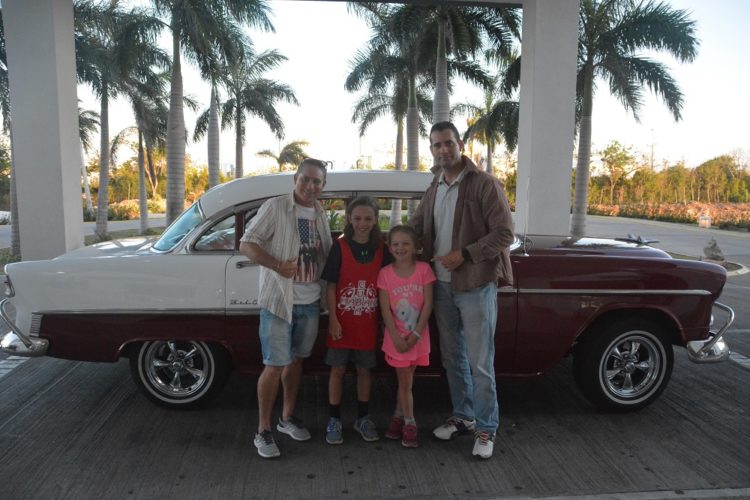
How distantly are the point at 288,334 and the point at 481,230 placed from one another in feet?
4.16

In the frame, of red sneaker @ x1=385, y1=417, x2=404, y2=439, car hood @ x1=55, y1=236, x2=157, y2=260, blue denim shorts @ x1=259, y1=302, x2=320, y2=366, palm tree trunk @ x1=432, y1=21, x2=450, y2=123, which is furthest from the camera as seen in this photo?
palm tree trunk @ x1=432, y1=21, x2=450, y2=123

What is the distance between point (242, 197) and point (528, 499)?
261cm

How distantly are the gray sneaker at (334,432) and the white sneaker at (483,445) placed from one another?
82 centimetres

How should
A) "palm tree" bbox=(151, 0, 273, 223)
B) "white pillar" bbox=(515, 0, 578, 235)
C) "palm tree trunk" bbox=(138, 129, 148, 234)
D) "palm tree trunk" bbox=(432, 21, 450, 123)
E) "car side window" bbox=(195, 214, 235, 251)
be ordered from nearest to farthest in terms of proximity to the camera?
1. "car side window" bbox=(195, 214, 235, 251)
2. "white pillar" bbox=(515, 0, 578, 235)
3. "palm tree" bbox=(151, 0, 273, 223)
4. "palm tree trunk" bbox=(432, 21, 450, 123)
5. "palm tree trunk" bbox=(138, 129, 148, 234)

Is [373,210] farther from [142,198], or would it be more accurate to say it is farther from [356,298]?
[142,198]

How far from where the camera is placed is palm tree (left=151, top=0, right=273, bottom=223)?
13.9 metres

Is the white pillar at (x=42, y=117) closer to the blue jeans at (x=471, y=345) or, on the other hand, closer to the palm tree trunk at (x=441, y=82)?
the blue jeans at (x=471, y=345)

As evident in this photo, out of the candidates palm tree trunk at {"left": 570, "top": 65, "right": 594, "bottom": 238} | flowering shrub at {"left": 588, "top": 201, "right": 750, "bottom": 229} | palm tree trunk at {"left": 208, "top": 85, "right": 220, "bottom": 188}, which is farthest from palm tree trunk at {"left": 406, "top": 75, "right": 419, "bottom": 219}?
flowering shrub at {"left": 588, "top": 201, "right": 750, "bottom": 229}

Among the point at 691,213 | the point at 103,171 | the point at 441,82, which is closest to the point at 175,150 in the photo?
the point at 103,171

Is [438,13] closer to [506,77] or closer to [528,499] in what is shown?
[506,77]

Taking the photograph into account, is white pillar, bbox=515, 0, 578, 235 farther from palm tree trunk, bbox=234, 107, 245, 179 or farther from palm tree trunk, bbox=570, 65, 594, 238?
palm tree trunk, bbox=234, 107, 245, 179

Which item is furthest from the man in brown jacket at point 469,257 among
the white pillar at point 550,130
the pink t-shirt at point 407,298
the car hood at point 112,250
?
the white pillar at point 550,130

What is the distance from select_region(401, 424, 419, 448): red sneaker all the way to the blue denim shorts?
0.78m

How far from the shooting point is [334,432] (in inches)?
138
